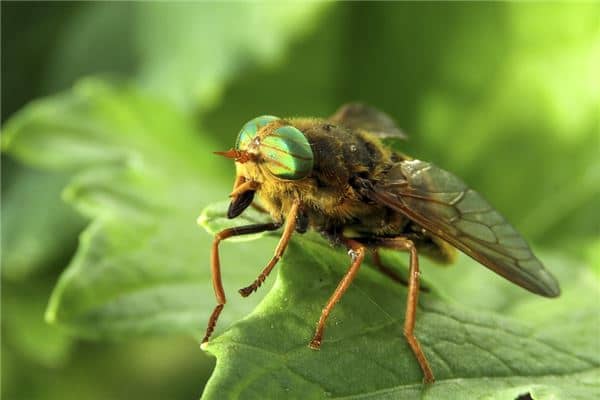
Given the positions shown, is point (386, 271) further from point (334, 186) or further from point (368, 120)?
point (368, 120)

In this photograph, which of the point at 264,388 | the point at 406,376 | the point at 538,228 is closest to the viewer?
the point at 264,388

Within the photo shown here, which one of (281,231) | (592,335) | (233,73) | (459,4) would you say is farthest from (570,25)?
(281,231)

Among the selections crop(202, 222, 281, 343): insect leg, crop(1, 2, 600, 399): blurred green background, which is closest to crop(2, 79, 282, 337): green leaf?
crop(1, 2, 600, 399): blurred green background

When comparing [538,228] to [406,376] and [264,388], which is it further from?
[264,388]

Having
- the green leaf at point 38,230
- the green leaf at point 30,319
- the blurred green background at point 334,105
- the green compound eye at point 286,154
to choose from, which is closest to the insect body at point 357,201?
the green compound eye at point 286,154

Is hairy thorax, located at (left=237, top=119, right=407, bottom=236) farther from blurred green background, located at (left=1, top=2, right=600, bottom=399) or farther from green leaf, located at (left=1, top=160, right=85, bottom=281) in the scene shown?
green leaf, located at (left=1, top=160, right=85, bottom=281)
